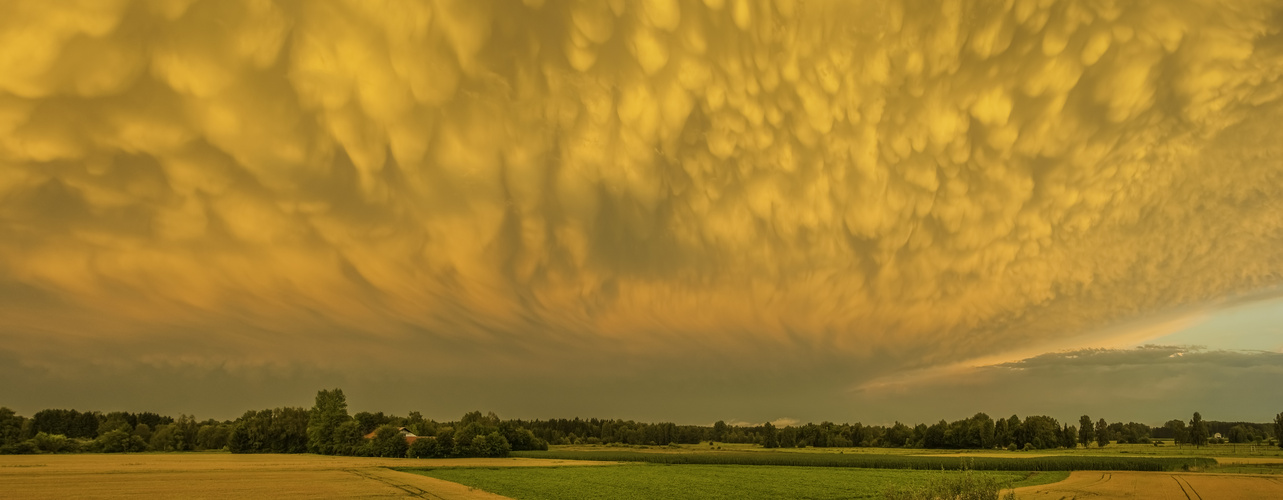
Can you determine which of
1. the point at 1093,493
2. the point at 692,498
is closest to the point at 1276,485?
the point at 1093,493

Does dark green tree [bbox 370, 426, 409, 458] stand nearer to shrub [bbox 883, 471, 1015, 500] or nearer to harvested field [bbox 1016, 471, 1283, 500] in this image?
harvested field [bbox 1016, 471, 1283, 500]

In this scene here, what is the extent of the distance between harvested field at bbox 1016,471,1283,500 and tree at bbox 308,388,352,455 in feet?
440

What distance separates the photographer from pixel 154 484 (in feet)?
177

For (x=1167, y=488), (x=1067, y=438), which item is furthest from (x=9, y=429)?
(x=1067, y=438)

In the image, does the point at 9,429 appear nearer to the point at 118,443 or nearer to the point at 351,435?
the point at 118,443

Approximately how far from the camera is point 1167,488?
5525cm

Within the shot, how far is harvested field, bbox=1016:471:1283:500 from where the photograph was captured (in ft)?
157

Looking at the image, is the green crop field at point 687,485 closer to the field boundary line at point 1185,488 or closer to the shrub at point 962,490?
the field boundary line at point 1185,488

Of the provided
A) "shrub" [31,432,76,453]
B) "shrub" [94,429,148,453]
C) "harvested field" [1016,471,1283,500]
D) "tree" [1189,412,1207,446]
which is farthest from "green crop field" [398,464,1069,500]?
"tree" [1189,412,1207,446]

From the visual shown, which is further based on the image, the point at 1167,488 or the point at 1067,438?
the point at 1067,438

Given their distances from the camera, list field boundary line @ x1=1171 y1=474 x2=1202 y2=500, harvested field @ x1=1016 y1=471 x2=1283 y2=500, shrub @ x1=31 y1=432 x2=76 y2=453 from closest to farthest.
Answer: field boundary line @ x1=1171 y1=474 x2=1202 y2=500, harvested field @ x1=1016 y1=471 x2=1283 y2=500, shrub @ x1=31 y1=432 x2=76 y2=453

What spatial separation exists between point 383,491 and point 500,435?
8597 cm

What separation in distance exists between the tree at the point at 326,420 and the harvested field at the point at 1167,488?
134012mm

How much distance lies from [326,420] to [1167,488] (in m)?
148
